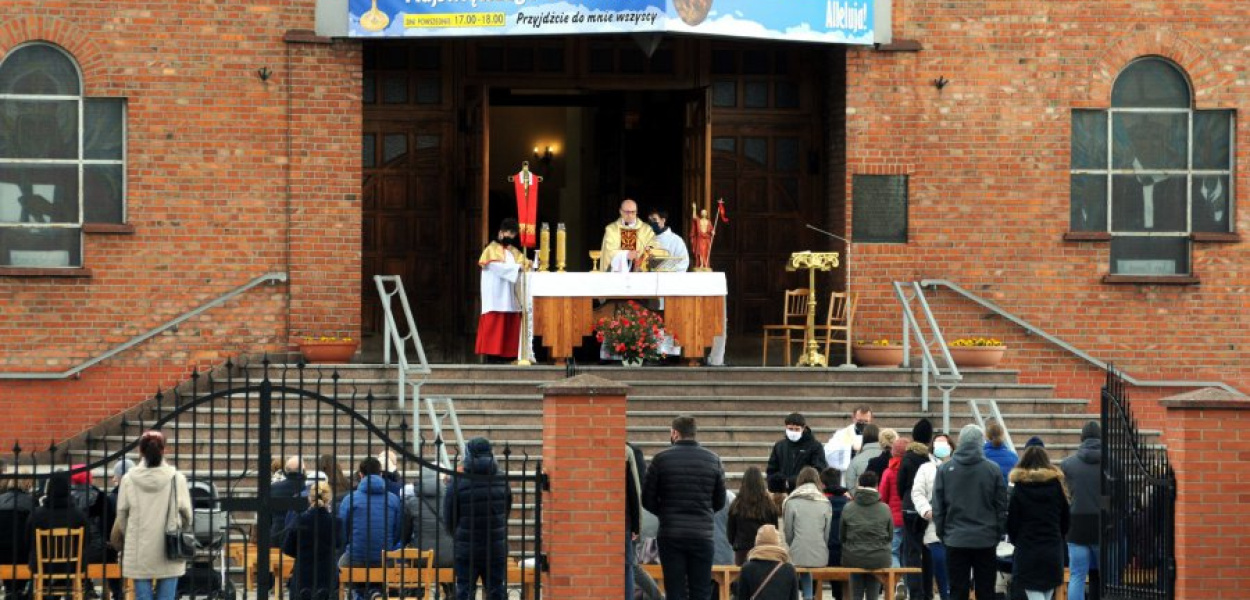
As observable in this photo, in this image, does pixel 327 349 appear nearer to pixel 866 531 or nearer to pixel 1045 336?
pixel 1045 336

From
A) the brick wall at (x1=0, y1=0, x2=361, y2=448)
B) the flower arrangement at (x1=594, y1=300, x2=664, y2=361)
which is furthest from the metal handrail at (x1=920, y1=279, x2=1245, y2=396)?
the brick wall at (x1=0, y1=0, x2=361, y2=448)

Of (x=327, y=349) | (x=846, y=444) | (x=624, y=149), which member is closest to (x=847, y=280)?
(x=624, y=149)

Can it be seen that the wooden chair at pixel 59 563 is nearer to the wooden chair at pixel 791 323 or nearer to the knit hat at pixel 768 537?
the knit hat at pixel 768 537

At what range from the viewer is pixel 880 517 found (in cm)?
1557

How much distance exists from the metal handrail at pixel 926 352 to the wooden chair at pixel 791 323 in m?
1.01

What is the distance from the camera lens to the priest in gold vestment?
72.4 ft

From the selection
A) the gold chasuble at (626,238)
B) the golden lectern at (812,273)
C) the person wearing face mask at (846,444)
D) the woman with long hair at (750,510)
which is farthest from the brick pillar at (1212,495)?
the gold chasuble at (626,238)

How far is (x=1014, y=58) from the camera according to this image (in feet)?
74.2

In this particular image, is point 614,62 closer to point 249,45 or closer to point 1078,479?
point 249,45

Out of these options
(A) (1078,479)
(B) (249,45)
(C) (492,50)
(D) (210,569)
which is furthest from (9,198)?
(A) (1078,479)

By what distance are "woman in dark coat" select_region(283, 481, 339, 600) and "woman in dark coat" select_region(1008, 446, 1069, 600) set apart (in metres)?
4.42

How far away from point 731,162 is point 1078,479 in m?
9.13

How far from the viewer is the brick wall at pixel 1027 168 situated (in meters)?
22.6

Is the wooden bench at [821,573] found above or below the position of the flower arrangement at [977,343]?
below
